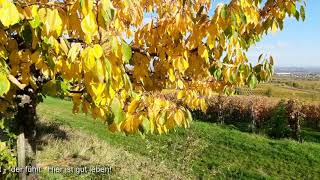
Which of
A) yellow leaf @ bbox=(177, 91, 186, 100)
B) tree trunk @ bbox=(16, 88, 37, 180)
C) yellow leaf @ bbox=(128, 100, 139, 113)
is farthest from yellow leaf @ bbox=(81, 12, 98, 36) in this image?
tree trunk @ bbox=(16, 88, 37, 180)

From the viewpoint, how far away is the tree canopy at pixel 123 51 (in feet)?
7.09

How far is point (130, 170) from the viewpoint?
970cm

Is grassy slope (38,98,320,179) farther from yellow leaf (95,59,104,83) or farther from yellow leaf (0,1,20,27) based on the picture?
yellow leaf (0,1,20,27)

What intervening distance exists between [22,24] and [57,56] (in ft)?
1.02

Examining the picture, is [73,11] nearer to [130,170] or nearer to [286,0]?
[286,0]

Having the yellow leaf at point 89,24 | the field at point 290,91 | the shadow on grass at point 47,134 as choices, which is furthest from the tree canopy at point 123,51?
the field at point 290,91

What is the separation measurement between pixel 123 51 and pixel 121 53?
3 centimetres

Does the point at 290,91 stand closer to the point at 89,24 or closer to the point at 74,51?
the point at 74,51

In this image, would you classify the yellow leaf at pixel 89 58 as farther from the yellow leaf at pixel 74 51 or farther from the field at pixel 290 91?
the field at pixel 290 91

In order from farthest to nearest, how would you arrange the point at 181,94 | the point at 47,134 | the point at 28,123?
the point at 47,134 → the point at 28,123 → the point at 181,94

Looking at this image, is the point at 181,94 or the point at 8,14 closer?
the point at 8,14

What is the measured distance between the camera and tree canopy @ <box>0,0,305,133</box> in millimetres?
2162

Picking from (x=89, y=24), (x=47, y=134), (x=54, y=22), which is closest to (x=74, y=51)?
(x=54, y=22)

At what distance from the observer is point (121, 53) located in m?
2.24
